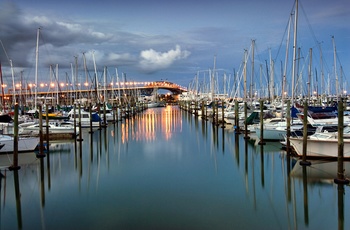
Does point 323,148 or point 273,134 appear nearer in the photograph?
point 323,148

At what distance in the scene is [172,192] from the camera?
47.8 feet

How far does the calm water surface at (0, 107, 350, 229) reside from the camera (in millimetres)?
11312

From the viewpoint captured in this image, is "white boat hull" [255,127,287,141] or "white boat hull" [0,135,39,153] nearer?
"white boat hull" [0,135,39,153]

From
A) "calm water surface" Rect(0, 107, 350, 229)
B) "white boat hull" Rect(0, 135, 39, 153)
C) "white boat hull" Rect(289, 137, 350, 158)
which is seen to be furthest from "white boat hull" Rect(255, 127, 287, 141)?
"white boat hull" Rect(0, 135, 39, 153)

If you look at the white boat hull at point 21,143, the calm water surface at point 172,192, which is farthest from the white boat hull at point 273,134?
the white boat hull at point 21,143

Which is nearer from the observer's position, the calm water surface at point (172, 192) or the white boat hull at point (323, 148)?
the calm water surface at point (172, 192)

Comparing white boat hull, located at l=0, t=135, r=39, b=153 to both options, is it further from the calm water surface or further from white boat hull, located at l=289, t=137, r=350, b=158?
white boat hull, located at l=289, t=137, r=350, b=158

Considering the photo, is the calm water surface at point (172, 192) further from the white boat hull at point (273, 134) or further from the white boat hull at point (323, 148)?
the white boat hull at point (273, 134)

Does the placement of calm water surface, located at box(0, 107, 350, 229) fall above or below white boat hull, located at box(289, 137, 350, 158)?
below

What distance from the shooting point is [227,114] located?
44.2 meters

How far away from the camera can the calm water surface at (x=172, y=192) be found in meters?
11.3

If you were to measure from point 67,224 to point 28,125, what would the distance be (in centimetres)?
2322

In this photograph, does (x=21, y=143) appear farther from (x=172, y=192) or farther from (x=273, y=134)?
(x=273, y=134)

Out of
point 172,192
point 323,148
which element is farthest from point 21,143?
point 323,148
